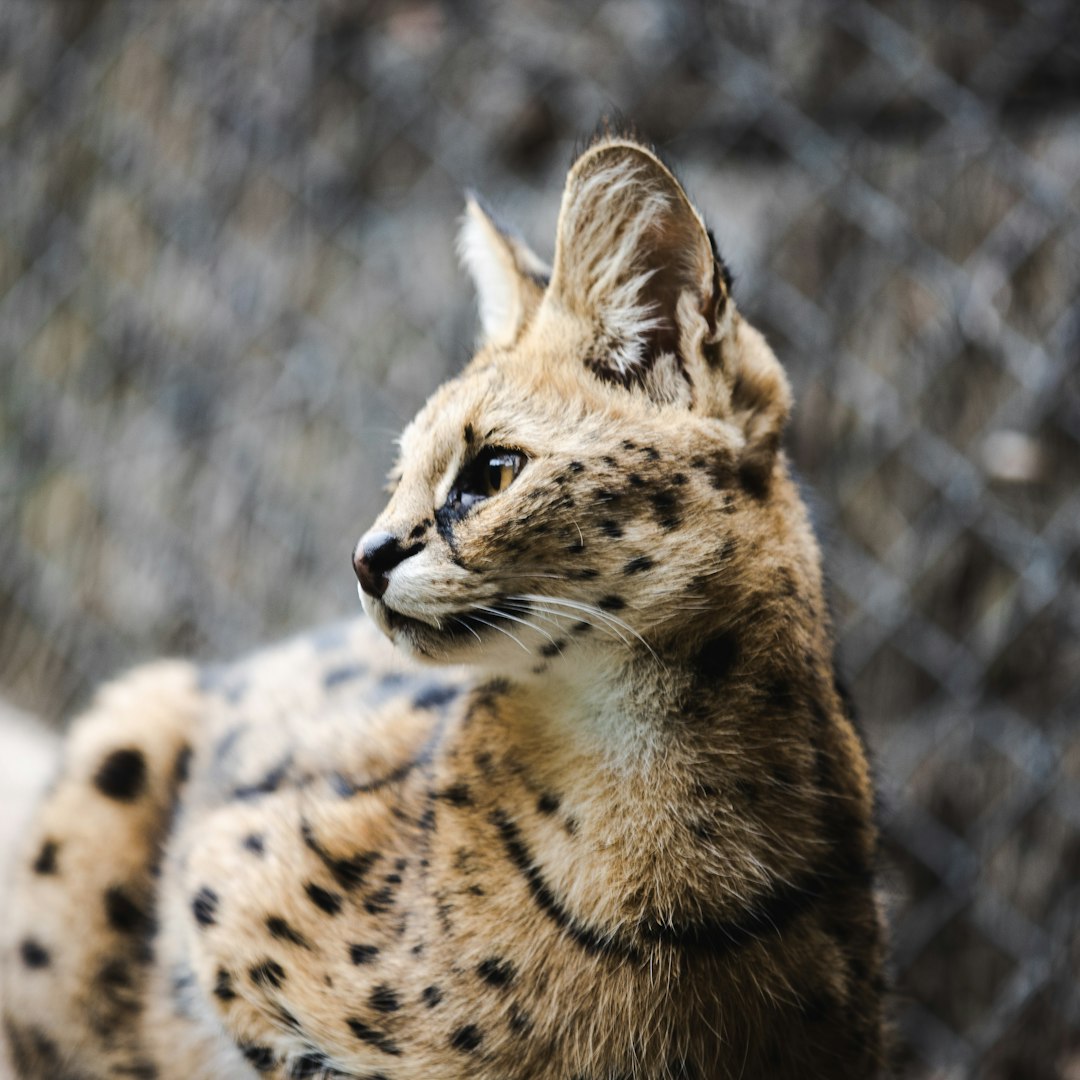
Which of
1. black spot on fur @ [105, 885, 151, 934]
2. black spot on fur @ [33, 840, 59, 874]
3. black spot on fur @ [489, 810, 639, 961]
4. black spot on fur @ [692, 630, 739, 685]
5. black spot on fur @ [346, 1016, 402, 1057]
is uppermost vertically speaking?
black spot on fur @ [692, 630, 739, 685]

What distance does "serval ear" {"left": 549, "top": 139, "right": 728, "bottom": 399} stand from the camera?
1583mm

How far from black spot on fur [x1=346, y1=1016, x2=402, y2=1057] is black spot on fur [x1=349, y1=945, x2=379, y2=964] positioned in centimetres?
8

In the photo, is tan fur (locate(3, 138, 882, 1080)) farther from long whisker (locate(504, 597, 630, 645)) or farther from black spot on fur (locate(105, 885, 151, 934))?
black spot on fur (locate(105, 885, 151, 934))

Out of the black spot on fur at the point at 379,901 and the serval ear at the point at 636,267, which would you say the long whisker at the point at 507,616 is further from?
the black spot on fur at the point at 379,901

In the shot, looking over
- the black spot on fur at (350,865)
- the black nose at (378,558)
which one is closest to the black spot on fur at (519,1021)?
the black spot on fur at (350,865)

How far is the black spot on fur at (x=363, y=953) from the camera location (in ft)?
5.51

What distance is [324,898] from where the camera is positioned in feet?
5.79

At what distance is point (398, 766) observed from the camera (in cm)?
200

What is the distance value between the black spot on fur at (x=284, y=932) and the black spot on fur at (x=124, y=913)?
Answer: 0.54 m

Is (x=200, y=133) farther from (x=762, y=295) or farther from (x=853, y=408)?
(x=853, y=408)

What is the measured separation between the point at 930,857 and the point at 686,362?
1959mm

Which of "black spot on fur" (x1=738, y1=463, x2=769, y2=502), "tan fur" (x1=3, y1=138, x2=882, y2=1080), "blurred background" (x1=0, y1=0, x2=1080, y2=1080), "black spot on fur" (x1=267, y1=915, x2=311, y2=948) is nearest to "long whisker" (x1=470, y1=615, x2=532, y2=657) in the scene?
"tan fur" (x1=3, y1=138, x2=882, y2=1080)

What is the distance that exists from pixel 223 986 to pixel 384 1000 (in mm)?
300

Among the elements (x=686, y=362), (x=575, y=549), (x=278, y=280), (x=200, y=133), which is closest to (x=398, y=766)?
(x=575, y=549)
